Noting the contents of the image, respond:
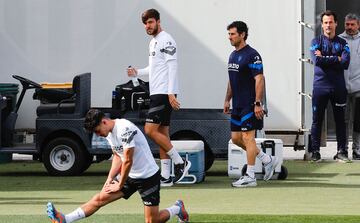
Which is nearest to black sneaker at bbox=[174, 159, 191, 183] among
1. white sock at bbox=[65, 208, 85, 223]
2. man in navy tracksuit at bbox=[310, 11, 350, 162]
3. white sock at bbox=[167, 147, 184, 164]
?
white sock at bbox=[167, 147, 184, 164]

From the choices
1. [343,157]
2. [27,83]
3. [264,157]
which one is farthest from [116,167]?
[343,157]

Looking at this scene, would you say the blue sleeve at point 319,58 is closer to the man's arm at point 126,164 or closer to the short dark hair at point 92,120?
the man's arm at point 126,164

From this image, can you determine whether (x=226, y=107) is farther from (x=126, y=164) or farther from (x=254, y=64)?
(x=126, y=164)

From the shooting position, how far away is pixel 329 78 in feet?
64.8

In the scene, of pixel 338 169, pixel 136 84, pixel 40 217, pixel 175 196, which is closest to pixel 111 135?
pixel 40 217

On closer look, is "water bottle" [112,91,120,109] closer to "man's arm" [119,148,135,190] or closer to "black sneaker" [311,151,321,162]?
"black sneaker" [311,151,321,162]

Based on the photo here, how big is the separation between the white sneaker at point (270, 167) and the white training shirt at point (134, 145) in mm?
5078

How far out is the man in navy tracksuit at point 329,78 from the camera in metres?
19.5

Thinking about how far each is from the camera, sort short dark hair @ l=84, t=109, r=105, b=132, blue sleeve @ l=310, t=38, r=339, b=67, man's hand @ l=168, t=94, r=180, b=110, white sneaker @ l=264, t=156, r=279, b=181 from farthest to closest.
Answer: blue sleeve @ l=310, t=38, r=339, b=67, white sneaker @ l=264, t=156, r=279, b=181, man's hand @ l=168, t=94, r=180, b=110, short dark hair @ l=84, t=109, r=105, b=132

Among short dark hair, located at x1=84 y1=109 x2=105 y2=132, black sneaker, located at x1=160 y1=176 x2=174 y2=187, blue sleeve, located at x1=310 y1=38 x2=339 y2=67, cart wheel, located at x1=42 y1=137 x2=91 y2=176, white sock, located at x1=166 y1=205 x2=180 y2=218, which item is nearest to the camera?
short dark hair, located at x1=84 y1=109 x2=105 y2=132

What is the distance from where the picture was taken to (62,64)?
1991 centimetres

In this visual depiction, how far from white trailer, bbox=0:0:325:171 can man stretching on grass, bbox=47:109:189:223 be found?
7516 mm

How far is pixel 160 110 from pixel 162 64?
0.55 meters

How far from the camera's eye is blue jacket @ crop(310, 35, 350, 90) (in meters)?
19.5
